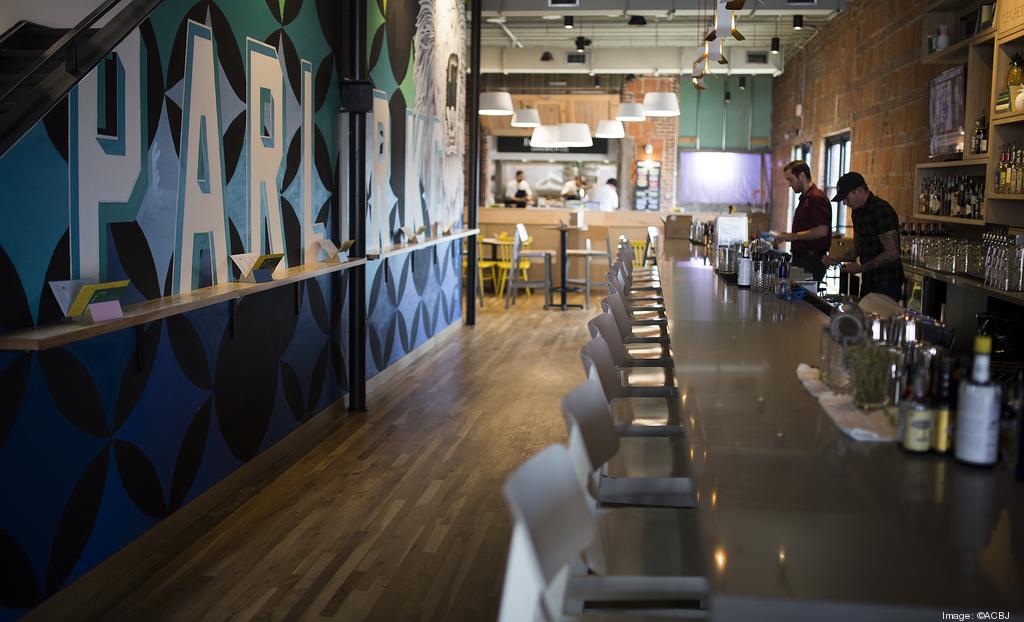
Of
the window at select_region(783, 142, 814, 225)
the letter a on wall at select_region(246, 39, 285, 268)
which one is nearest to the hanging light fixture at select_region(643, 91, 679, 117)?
the window at select_region(783, 142, 814, 225)

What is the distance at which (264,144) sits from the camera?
5.10m

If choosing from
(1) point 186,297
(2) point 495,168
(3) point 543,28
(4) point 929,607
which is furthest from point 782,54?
(4) point 929,607

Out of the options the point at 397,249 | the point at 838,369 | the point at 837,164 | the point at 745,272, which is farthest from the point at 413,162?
the point at 837,164

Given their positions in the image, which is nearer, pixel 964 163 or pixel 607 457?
pixel 607 457

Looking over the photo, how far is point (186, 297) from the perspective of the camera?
158 inches

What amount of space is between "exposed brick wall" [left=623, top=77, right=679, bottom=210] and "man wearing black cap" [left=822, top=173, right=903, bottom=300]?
12840 millimetres

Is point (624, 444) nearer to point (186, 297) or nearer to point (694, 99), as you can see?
point (186, 297)

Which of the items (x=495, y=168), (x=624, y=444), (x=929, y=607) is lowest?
(x=624, y=444)

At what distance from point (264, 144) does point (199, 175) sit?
802 mm

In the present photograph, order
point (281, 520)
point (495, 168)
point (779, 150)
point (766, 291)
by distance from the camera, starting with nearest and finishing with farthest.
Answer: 1. point (281, 520)
2. point (766, 291)
3. point (779, 150)
4. point (495, 168)

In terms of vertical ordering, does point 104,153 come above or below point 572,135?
below

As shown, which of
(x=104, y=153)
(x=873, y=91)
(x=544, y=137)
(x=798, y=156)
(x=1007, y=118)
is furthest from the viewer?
(x=798, y=156)

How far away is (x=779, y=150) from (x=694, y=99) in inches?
84.5

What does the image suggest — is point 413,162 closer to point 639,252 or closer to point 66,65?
point 66,65
